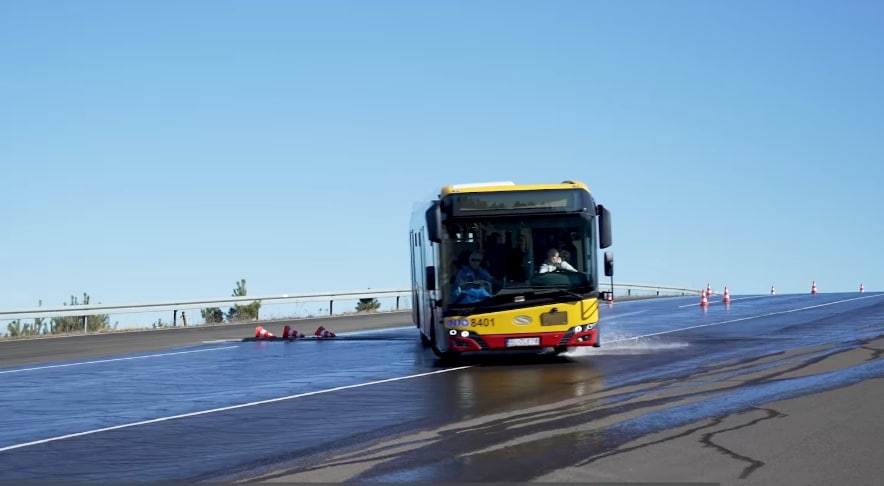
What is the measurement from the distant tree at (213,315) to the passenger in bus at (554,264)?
→ 2323cm

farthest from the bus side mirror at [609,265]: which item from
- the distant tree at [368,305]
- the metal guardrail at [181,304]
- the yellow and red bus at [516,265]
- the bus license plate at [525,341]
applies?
the distant tree at [368,305]

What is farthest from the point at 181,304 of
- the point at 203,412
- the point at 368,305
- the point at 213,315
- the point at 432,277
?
the point at 203,412

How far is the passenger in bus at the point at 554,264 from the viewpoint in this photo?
1972 cm

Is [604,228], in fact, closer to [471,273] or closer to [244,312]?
[471,273]

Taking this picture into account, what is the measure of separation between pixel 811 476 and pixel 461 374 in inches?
394

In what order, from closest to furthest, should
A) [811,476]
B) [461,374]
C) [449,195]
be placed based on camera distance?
1. [811,476]
2. [461,374]
3. [449,195]

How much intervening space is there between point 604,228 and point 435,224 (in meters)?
2.70

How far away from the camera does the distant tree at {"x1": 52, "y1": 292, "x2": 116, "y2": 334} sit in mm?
37156

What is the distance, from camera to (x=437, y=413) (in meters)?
13.3

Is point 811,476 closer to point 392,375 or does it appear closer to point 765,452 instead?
point 765,452

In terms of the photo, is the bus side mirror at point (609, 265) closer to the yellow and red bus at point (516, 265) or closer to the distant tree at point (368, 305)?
the yellow and red bus at point (516, 265)

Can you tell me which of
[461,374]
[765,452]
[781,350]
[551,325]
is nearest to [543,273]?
[551,325]

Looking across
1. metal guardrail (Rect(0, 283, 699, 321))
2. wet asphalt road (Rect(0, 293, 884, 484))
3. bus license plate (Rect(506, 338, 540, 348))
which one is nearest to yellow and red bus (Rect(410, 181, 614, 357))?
bus license plate (Rect(506, 338, 540, 348))

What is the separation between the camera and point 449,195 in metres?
20.0
